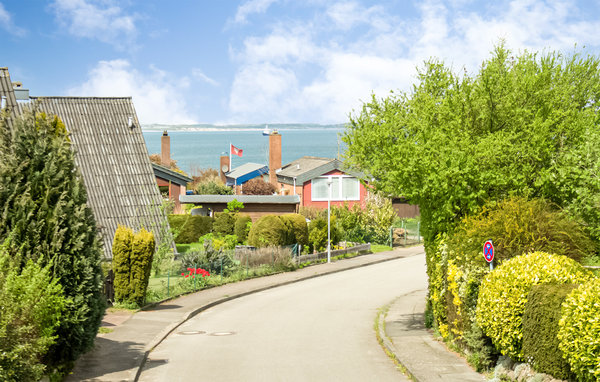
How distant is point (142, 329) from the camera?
61.7 ft

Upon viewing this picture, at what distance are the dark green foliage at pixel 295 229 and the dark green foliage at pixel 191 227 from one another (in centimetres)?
803

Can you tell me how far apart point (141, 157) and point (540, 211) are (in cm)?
2153

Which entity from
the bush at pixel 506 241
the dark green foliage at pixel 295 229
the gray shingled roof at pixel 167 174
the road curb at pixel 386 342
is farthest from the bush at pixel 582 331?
the gray shingled roof at pixel 167 174

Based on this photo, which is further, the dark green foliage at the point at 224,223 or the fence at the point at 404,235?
the fence at the point at 404,235

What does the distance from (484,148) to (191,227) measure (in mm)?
29344

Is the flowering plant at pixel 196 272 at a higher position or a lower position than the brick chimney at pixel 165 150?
lower

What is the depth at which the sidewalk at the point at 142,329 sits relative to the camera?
13.8 meters

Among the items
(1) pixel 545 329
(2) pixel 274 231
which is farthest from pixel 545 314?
(2) pixel 274 231

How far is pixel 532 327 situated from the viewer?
1098 centimetres

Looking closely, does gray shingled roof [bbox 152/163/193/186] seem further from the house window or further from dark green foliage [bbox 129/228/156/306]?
dark green foliage [bbox 129/228/156/306]

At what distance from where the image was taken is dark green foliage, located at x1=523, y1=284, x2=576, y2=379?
10.2m

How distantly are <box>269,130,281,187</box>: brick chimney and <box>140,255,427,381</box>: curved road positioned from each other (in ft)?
111

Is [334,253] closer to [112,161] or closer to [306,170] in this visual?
[112,161]

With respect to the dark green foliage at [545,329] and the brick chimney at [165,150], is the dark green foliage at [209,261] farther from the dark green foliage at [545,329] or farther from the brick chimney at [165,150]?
the brick chimney at [165,150]
